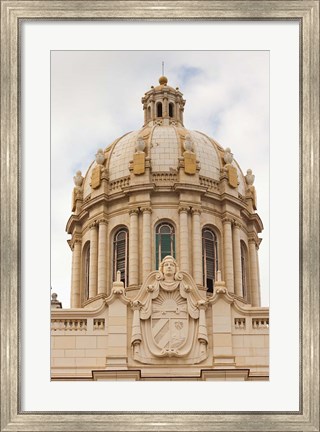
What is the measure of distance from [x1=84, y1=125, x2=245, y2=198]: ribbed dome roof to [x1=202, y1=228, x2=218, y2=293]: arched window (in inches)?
80.8

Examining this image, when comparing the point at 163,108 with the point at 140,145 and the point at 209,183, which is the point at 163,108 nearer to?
the point at 140,145

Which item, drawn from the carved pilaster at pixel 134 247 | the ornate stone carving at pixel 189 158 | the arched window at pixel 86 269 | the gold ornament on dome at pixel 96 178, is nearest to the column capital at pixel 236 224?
the ornate stone carving at pixel 189 158

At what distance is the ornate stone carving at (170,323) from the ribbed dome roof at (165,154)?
10734 millimetres

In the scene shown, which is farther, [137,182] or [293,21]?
[137,182]

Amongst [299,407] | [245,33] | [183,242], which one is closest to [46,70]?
[245,33]

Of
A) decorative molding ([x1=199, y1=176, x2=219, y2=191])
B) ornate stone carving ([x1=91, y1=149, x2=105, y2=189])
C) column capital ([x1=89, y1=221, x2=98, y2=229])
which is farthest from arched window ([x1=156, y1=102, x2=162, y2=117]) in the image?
column capital ([x1=89, y1=221, x2=98, y2=229])

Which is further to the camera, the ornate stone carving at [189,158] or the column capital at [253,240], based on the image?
the column capital at [253,240]

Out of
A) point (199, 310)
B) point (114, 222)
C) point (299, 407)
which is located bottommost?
point (299, 407)

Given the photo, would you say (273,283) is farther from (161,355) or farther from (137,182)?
(137,182)

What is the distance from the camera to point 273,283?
2342 cm

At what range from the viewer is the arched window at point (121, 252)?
4135cm

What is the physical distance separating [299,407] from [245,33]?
7122mm

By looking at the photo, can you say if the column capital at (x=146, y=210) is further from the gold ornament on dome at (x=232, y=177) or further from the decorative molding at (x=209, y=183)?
the gold ornament on dome at (x=232, y=177)

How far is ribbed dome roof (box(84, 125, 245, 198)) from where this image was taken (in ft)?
140
